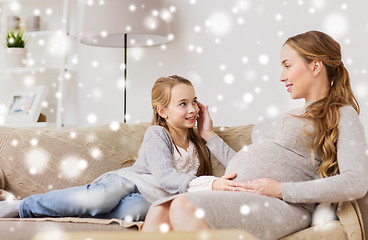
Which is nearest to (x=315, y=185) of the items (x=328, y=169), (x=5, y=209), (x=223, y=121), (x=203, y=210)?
(x=328, y=169)

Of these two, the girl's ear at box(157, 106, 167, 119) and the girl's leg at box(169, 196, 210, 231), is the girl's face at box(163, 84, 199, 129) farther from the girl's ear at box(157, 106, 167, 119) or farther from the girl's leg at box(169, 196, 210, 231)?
the girl's leg at box(169, 196, 210, 231)

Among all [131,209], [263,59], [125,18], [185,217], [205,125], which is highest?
[125,18]

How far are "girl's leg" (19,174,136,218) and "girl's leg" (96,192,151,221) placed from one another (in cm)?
2

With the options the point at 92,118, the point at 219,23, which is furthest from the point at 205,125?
the point at 92,118

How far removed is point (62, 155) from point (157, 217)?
0.70 metres

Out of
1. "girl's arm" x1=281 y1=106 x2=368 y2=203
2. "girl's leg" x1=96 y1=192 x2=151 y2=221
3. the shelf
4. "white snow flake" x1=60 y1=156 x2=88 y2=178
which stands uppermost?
the shelf

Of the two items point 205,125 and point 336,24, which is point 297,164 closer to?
point 205,125

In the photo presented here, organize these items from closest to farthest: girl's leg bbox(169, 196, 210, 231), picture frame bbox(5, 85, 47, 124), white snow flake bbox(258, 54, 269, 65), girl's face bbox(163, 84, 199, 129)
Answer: girl's leg bbox(169, 196, 210, 231)
girl's face bbox(163, 84, 199, 129)
white snow flake bbox(258, 54, 269, 65)
picture frame bbox(5, 85, 47, 124)

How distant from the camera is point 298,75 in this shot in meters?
1.53

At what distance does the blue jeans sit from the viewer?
1532 millimetres

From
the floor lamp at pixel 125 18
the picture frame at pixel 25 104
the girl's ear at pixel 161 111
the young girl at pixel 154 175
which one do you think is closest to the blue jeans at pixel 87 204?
the young girl at pixel 154 175

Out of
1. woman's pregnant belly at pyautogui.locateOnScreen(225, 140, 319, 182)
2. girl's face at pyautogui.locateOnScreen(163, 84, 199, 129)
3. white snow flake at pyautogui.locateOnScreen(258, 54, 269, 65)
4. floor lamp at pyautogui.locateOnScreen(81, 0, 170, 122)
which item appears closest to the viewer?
woman's pregnant belly at pyautogui.locateOnScreen(225, 140, 319, 182)

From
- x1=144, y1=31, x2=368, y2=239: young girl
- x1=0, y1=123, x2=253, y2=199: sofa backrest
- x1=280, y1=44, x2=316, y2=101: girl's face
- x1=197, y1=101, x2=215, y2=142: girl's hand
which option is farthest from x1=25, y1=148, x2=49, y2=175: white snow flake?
x1=280, y1=44, x2=316, y2=101: girl's face

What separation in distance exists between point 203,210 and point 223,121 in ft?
4.84
